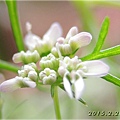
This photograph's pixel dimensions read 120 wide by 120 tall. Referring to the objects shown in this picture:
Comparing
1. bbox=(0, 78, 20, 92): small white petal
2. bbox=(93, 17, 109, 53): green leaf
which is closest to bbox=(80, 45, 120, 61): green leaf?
bbox=(93, 17, 109, 53): green leaf

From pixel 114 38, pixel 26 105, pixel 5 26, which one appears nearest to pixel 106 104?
pixel 26 105

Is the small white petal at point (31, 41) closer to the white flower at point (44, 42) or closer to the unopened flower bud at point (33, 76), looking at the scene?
the white flower at point (44, 42)

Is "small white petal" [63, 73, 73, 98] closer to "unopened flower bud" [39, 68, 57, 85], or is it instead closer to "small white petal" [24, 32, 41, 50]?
"unopened flower bud" [39, 68, 57, 85]

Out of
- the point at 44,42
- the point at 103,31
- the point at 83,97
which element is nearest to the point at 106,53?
the point at 103,31

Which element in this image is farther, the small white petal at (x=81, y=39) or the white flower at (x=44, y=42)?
the white flower at (x=44, y=42)

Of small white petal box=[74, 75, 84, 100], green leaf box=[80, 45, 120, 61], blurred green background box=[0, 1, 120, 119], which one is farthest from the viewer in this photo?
blurred green background box=[0, 1, 120, 119]

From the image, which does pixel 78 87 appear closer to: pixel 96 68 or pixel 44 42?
pixel 96 68

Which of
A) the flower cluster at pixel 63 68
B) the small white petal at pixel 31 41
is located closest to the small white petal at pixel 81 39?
the flower cluster at pixel 63 68
